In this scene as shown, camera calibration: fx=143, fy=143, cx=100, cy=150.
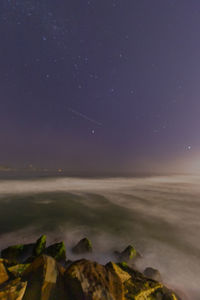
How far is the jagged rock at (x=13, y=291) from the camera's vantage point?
104 inches

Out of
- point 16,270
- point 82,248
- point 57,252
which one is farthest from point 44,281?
point 82,248

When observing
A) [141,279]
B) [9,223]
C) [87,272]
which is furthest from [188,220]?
[9,223]

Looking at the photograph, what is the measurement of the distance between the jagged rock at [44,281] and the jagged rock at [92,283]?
0.19m

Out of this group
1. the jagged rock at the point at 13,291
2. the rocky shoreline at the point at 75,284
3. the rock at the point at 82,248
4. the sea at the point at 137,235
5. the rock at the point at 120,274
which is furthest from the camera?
the rock at the point at 82,248

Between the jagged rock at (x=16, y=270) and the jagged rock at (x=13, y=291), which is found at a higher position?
the jagged rock at (x=13, y=291)

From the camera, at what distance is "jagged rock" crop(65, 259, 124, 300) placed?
2848 millimetres

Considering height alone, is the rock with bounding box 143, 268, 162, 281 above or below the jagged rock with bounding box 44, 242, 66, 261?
below

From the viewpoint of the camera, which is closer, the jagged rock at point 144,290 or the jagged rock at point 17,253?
the jagged rock at point 144,290

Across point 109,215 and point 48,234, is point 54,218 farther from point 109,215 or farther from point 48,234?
point 109,215

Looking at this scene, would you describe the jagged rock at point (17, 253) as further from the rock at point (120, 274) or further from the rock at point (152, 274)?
the rock at point (152, 274)

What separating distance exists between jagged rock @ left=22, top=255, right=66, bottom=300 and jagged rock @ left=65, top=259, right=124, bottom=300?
19 centimetres

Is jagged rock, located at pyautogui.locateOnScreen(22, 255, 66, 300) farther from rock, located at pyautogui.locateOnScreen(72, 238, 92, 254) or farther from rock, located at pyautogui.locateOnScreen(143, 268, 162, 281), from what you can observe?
rock, located at pyautogui.locateOnScreen(72, 238, 92, 254)

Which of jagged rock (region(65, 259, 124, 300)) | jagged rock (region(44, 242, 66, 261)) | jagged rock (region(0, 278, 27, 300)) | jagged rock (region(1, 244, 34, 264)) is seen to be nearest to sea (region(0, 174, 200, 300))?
jagged rock (region(44, 242, 66, 261))

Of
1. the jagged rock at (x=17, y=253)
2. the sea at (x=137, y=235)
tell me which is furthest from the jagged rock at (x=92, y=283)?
the jagged rock at (x=17, y=253)
